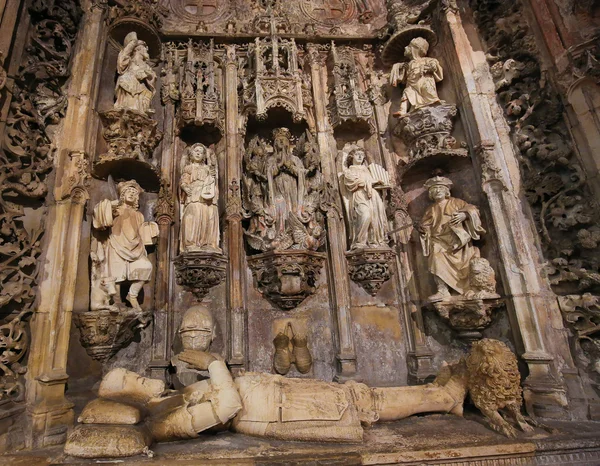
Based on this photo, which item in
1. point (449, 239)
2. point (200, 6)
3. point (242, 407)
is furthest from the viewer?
point (200, 6)

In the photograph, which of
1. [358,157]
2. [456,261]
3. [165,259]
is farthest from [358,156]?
[165,259]

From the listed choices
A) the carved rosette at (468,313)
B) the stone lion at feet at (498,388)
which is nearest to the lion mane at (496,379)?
the stone lion at feet at (498,388)

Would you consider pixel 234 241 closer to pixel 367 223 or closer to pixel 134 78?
pixel 367 223

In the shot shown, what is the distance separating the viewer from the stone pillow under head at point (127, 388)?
3793mm

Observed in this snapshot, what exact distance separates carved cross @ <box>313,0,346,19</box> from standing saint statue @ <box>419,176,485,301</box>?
4.77 m

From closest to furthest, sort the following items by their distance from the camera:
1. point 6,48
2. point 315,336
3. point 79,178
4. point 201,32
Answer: point 6,48 → point 79,178 → point 315,336 → point 201,32

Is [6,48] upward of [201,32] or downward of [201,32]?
downward

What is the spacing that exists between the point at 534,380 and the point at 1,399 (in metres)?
6.07

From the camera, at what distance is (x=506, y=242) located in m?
5.09

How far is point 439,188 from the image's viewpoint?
5754 millimetres

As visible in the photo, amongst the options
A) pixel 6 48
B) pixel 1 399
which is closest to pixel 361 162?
pixel 6 48

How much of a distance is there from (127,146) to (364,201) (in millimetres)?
3848

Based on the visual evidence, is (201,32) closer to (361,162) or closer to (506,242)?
(361,162)

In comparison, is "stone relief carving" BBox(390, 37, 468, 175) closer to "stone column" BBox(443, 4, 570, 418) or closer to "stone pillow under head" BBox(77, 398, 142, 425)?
"stone column" BBox(443, 4, 570, 418)
